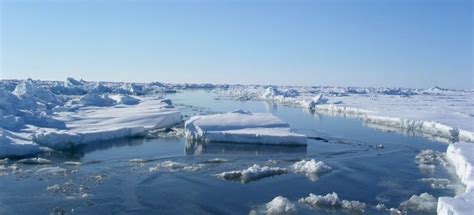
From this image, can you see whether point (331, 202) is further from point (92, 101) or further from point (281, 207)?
point (92, 101)

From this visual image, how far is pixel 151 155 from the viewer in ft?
47.6

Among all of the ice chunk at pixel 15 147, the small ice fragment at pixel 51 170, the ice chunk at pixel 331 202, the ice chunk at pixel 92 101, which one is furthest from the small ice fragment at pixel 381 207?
the ice chunk at pixel 92 101

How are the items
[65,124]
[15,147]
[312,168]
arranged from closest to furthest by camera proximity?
[312,168]
[15,147]
[65,124]

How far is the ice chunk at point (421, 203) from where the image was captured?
9211mm

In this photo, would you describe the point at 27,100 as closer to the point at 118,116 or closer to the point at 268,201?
the point at 118,116

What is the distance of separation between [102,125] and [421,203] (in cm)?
1326

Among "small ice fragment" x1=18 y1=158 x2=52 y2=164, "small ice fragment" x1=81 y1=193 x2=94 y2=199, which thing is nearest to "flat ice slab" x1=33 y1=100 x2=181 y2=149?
"small ice fragment" x1=18 y1=158 x2=52 y2=164

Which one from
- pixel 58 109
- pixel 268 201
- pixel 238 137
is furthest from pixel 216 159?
pixel 58 109

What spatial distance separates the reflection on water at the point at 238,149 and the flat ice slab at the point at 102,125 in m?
3.00

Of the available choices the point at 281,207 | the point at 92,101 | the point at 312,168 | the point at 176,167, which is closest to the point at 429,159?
the point at 312,168

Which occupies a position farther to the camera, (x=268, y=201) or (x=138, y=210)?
(x=268, y=201)

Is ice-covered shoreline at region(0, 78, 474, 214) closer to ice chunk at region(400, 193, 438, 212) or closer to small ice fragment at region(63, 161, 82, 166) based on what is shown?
ice chunk at region(400, 193, 438, 212)

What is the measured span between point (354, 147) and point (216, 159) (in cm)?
518

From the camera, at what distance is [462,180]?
450 inches
